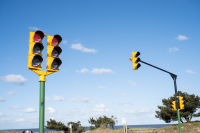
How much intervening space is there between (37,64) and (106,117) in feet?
117

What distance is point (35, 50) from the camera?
4461mm

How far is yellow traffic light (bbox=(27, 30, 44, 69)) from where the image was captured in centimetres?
434

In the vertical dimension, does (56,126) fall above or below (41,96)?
below

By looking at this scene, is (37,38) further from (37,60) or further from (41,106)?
(41,106)

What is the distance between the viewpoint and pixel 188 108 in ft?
101

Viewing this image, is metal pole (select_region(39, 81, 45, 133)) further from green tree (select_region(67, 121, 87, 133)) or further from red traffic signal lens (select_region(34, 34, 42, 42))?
green tree (select_region(67, 121, 87, 133))

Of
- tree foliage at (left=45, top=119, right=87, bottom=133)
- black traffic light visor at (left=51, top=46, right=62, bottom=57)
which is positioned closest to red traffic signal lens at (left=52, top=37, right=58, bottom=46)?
black traffic light visor at (left=51, top=46, right=62, bottom=57)

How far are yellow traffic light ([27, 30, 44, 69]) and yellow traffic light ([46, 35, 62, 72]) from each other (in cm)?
20

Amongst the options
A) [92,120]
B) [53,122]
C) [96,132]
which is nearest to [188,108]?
[96,132]

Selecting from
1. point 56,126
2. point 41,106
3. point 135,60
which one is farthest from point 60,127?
point 41,106

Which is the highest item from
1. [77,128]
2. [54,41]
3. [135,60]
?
[135,60]

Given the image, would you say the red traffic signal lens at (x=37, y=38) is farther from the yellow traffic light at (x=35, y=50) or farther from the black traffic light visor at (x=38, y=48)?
the black traffic light visor at (x=38, y=48)

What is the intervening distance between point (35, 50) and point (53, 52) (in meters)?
0.44

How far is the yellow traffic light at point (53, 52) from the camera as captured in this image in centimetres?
462
